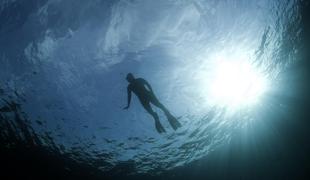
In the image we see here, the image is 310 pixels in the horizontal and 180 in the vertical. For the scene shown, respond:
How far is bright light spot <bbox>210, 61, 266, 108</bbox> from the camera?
13.5 m

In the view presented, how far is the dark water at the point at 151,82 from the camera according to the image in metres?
9.91

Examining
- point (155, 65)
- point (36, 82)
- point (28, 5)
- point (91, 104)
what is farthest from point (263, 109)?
point (28, 5)

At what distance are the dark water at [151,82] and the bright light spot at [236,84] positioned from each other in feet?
1.28

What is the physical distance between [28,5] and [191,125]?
10430 millimetres

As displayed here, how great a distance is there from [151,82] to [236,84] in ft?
17.7

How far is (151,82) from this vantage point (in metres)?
12.1

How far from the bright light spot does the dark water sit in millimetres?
390

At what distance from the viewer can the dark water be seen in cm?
991

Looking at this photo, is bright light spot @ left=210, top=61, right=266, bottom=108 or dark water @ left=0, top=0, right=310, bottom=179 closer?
dark water @ left=0, top=0, right=310, bottom=179

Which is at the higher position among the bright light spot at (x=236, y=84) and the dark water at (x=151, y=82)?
the bright light spot at (x=236, y=84)

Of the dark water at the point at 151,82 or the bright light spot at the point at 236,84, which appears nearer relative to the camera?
the dark water at the point at 151,82

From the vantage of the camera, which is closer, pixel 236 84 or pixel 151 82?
pixel 151 82

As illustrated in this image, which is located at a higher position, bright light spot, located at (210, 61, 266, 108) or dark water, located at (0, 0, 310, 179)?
bright light spot, located at (210, 61, 266, 108)

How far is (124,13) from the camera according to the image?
31.6 feet
